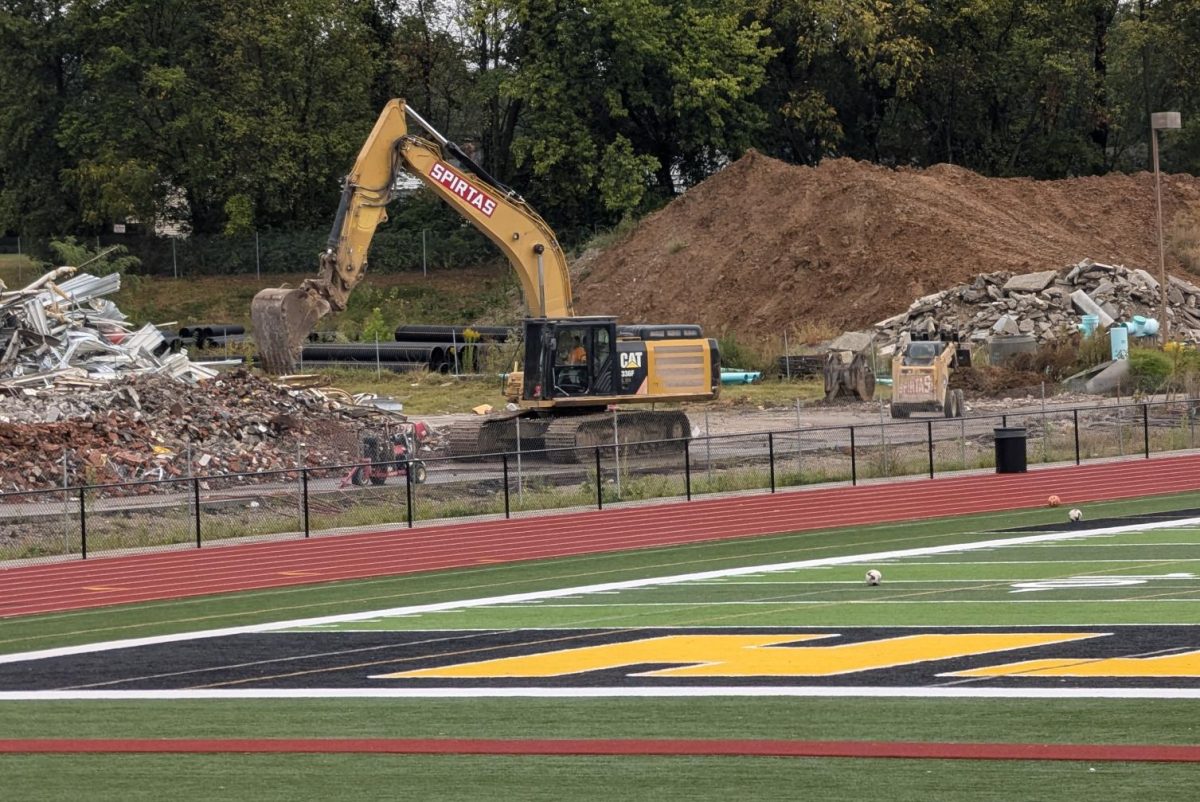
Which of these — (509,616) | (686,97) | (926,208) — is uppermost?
(686,97)

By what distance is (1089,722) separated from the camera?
11766 mm

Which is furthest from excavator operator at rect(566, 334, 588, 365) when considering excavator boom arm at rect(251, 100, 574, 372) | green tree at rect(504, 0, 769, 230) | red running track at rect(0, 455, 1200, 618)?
green tree at rect(504, 0, 769, 230)

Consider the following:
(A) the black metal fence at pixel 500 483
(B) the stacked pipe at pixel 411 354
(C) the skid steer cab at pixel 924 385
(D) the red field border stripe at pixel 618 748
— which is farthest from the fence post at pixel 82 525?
(B) the stacked pipe at pixel 411 354

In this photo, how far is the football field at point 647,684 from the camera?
424 inches

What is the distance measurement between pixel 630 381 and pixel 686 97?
41988 mm

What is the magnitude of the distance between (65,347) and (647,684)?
104ft

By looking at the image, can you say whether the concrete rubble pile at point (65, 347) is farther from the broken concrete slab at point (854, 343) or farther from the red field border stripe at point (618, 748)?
the red field border stripe at point (618, 748)

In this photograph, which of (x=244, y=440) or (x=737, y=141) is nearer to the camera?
(x=244, y=440)

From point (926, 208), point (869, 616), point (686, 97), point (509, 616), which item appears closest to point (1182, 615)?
point (869, 616)

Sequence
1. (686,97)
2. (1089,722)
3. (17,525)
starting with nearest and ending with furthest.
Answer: (1089,722), (17,525), (686,97)

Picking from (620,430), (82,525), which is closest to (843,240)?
(620,430)

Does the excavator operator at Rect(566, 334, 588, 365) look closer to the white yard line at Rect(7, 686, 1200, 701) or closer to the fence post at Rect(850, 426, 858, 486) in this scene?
the fence post at Rect(850, 426, 858, 486)

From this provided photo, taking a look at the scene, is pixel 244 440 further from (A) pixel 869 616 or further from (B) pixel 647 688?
(B) pixel 647 688

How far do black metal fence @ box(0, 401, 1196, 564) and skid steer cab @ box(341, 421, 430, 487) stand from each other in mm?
67
